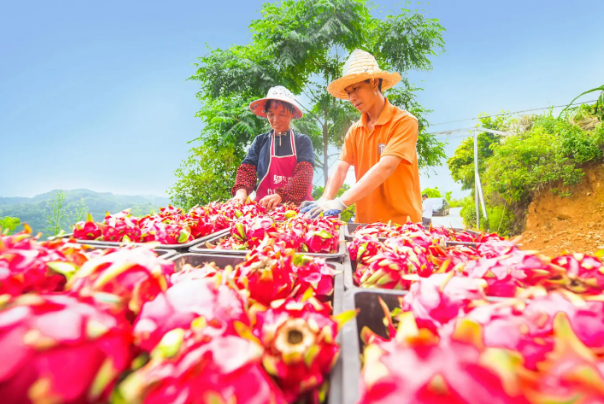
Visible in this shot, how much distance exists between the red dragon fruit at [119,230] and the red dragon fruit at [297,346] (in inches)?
43.9

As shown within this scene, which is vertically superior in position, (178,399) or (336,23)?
(336,23)

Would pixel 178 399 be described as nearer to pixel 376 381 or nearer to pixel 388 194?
pixel 376 381

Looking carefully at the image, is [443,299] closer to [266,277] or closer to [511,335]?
[511,335]

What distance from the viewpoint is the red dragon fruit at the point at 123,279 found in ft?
1.44

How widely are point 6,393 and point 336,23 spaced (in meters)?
8.72

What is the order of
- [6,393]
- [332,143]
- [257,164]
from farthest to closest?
[332,143] → [257,164] → [6,393]

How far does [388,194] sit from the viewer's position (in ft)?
8.39

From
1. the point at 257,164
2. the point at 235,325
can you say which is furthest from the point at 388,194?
the point at 235,325

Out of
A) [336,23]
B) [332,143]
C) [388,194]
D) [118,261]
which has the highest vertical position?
[336,23]

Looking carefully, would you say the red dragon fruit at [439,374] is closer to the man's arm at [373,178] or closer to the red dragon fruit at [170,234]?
the red dragon fruit at [170,234]

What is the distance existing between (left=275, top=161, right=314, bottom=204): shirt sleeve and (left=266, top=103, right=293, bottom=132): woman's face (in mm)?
491

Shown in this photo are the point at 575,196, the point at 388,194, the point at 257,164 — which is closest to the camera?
the point at 388,194

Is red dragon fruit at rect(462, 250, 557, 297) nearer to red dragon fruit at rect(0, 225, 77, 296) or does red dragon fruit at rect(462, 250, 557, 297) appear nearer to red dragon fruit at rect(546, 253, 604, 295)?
red dragon fruit at rect(546, 253, 604, 295)

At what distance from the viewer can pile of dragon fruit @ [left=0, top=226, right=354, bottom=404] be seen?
1.04 ft
